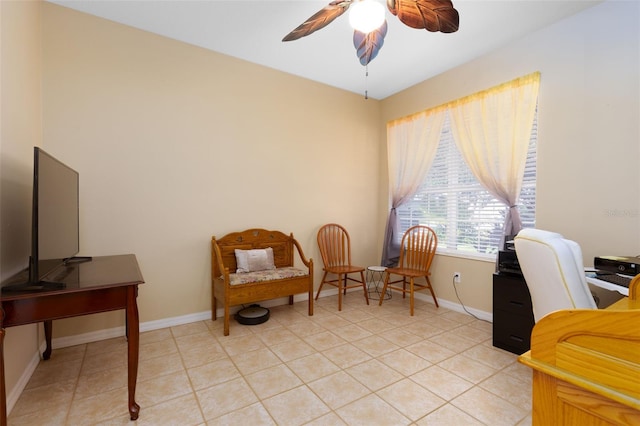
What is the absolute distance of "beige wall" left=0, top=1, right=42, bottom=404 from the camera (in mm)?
1535

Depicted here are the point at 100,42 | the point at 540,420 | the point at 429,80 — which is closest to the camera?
the point at 540,420

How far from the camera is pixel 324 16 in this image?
5.68 feet

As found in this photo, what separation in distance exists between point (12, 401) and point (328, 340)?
6.51ft

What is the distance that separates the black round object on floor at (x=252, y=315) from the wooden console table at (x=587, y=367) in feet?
7.92

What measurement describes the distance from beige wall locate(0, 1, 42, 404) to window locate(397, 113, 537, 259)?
360 centimetres

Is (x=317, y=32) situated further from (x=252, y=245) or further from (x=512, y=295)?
(x=512, y=295)

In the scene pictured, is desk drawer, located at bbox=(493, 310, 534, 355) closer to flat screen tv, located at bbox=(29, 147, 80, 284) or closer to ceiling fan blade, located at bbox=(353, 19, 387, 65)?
ceiling fan blade, located at bbox=(353, 19, 387, 65)

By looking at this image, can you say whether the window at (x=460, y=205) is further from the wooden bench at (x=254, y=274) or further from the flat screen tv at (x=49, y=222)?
the flat screen tv at (x=49, y=222)

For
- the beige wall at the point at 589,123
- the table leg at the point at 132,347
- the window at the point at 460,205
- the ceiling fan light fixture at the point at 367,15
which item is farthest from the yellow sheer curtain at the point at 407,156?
the table leg at the point at 132,347

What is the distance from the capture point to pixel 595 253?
7.22 ft

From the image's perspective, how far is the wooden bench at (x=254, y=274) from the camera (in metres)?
2.59

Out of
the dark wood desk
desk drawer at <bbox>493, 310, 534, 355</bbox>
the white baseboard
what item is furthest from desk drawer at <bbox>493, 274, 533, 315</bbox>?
the dark wood desk

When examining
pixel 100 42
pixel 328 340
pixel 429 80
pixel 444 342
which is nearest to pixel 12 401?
pixel 328 340

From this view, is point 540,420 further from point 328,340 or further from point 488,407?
point 328,340
